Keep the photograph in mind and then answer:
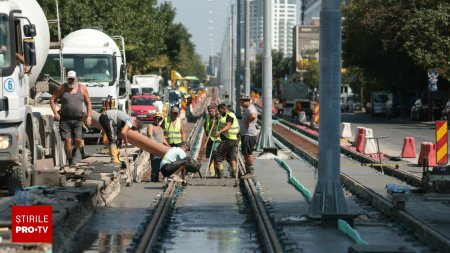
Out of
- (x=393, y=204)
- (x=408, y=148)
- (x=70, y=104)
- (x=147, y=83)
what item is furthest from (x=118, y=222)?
(x=147, y=83)

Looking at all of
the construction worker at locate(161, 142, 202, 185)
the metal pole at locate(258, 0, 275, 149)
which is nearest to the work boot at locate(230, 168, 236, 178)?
the construction worker at locate(161, 142, 202, 185)

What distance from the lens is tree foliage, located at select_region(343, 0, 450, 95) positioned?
65.1 metres

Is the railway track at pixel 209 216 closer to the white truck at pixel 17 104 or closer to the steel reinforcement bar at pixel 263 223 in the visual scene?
the steel reinforcement bar at pixel 263 223

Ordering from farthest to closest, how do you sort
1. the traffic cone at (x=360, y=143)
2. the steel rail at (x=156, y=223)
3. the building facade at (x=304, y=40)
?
the building facade at (x=304, y=40) → the traffic cone at (x=360, y=143) → the steel rail at (x=156, y=223)

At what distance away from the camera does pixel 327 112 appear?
16.1 metres

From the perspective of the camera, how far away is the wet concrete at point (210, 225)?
14.0 metres

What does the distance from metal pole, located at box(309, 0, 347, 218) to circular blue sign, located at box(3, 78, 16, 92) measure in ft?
18.3

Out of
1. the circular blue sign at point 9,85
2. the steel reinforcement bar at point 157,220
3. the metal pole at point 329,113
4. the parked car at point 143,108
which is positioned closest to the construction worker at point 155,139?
the steel reinforcement bar at point 157,220

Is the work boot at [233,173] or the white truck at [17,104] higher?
the white truck at [17,104]

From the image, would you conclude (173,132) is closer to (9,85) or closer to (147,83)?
(9,85)

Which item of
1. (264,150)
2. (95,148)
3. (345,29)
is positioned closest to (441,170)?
(264,150)

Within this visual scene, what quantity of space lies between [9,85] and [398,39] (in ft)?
A: 173

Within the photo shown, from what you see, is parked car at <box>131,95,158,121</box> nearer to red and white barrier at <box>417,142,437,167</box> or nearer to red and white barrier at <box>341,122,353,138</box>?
red and white barrier at <box>341,122,353,138</box>

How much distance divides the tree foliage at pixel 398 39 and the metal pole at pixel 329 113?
4909 centimetres
